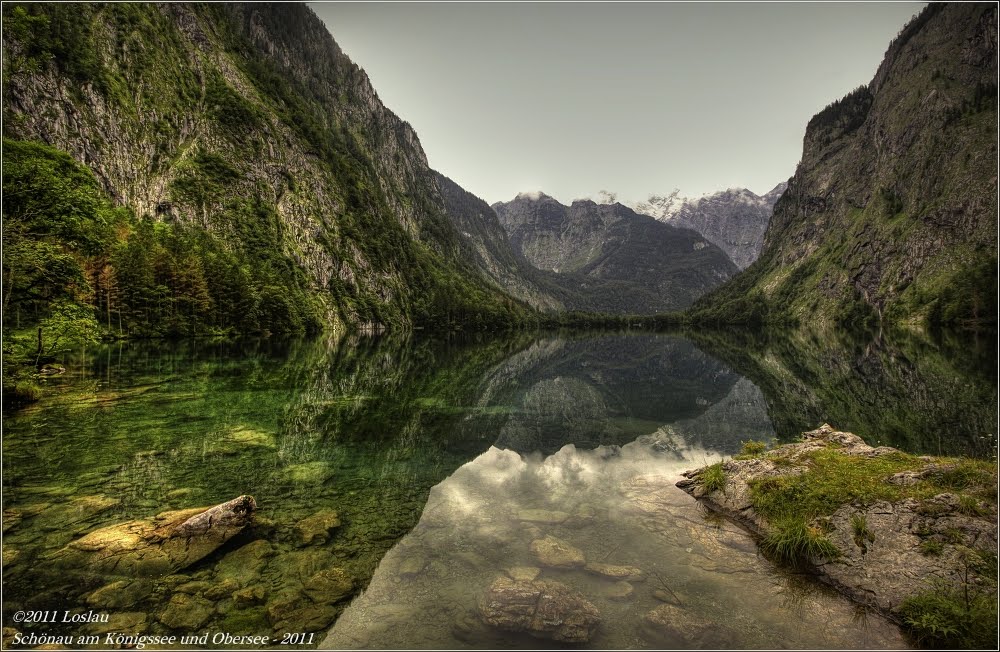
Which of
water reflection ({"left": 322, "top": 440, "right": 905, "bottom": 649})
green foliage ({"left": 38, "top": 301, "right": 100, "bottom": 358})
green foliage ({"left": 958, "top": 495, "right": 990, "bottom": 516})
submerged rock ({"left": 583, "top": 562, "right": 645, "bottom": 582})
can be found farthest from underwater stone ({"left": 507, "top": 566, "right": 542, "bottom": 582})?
green foliage ({"left": 38, "top": 301, "right": 100, "bottom": 358})

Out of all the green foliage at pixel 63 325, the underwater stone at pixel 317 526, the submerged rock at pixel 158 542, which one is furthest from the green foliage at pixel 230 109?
the underwater stone at pixel 317 526

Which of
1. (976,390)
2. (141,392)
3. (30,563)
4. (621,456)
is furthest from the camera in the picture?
(976,390)

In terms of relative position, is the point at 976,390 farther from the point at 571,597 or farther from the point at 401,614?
the point at 401,614

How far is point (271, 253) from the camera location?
463ft

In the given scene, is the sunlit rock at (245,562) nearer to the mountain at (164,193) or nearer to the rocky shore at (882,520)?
the rocky shore at (882,520)

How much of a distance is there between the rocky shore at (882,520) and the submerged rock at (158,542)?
1486cm

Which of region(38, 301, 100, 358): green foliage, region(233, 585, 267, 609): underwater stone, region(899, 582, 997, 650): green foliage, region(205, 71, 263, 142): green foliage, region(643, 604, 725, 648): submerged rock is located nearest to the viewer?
region(899, 582, 997, 650): green foliage

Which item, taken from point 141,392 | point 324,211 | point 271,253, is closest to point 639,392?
point 141,392

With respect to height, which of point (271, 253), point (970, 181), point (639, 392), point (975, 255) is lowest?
point (639, 392)

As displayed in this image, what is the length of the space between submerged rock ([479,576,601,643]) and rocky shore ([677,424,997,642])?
622cm

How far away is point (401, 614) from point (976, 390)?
45.2 meters

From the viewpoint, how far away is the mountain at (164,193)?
50438 millimetres

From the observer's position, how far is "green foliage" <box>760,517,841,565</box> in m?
11.6

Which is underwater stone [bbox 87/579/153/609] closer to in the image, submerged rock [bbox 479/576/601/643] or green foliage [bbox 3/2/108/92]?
submerged rock [bbox 479/576/601/643]
